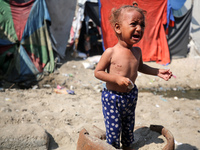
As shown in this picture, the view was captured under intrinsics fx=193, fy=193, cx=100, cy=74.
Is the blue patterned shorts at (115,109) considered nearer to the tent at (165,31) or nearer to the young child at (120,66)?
the young child at (120,66)

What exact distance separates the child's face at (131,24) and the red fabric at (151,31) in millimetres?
5000

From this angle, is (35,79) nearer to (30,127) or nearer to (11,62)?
(11,62)

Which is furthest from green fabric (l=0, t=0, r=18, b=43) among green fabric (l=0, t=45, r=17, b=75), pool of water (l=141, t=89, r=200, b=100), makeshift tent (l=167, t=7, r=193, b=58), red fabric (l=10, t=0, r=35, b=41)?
makeshift tent (l=167, t=7, r=193, b=58)

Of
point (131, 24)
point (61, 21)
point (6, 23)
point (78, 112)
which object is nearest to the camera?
point (131, 24)

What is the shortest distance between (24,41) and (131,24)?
4.76 metres

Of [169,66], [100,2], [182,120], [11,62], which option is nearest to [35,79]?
[11,62]

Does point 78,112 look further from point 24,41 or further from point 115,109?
point 24,41

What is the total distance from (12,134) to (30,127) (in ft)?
0.75

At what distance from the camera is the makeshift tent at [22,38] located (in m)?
5.53

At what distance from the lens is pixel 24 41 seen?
571 centimetres

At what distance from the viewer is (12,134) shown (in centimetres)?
223

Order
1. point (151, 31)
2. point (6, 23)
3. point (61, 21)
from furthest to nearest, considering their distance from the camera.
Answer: point (151, 31) → point (61, 21) → point (6, 23)

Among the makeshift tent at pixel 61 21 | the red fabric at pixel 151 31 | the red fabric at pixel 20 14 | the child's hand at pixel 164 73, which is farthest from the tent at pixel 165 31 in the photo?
the child's hand at pixel 164 73

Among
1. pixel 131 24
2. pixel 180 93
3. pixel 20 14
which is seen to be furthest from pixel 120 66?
pixel 20 14
